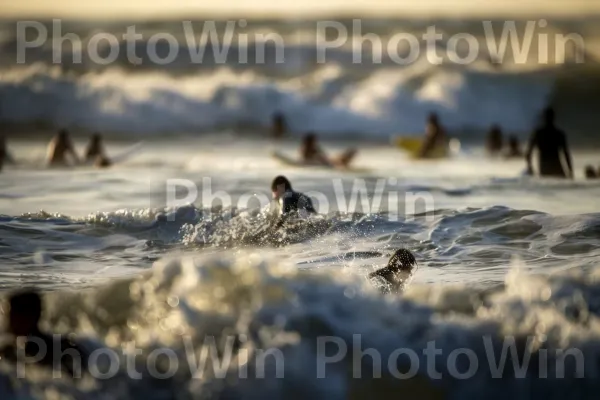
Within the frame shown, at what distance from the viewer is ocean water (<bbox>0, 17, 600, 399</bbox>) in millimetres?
4402

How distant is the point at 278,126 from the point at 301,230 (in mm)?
7829

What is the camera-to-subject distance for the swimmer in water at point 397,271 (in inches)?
233

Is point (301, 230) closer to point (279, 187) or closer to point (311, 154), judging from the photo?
point (279, 187)

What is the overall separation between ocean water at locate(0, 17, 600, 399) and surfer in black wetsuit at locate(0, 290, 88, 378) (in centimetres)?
10

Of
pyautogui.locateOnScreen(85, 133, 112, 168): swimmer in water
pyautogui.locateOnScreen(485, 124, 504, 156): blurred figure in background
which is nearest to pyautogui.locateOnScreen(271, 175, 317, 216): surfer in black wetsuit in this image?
pyautogui.locateOnScreen(85, 133, 112, 168): swimmer in water

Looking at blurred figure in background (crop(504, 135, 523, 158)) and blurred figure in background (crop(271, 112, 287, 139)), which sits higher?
blurred figure in background (crop(271, 112, 287, 139))

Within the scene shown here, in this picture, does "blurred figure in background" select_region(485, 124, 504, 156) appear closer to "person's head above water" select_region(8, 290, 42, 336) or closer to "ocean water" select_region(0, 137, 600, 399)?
"ocean water" select_region(0, 137, 600, 399)

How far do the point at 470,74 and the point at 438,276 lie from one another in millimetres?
10074

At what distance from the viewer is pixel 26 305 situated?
4.40 metres

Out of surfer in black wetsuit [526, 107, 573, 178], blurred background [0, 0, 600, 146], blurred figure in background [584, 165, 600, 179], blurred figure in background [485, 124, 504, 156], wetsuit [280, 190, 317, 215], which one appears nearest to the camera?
wetsuit [280, 190, 317, 215]

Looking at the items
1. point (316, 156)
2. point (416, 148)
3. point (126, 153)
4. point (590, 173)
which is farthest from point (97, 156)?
point (590, 173)

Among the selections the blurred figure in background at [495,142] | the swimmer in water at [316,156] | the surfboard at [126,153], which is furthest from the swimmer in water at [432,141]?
the surfboard at [126,153]

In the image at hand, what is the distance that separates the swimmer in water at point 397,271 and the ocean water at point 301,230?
0.10 meters

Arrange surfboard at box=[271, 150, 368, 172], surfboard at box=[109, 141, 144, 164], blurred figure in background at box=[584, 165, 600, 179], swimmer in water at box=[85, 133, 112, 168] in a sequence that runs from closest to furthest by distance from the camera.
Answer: blurred figure in background at box=[584, 165, 600, 179]
surfboard at box=[271, 150, 368, 172]
swimmer in water at box=[85, 133, 112, 168]
surfboard at box=[109, 141, 144, 164]
